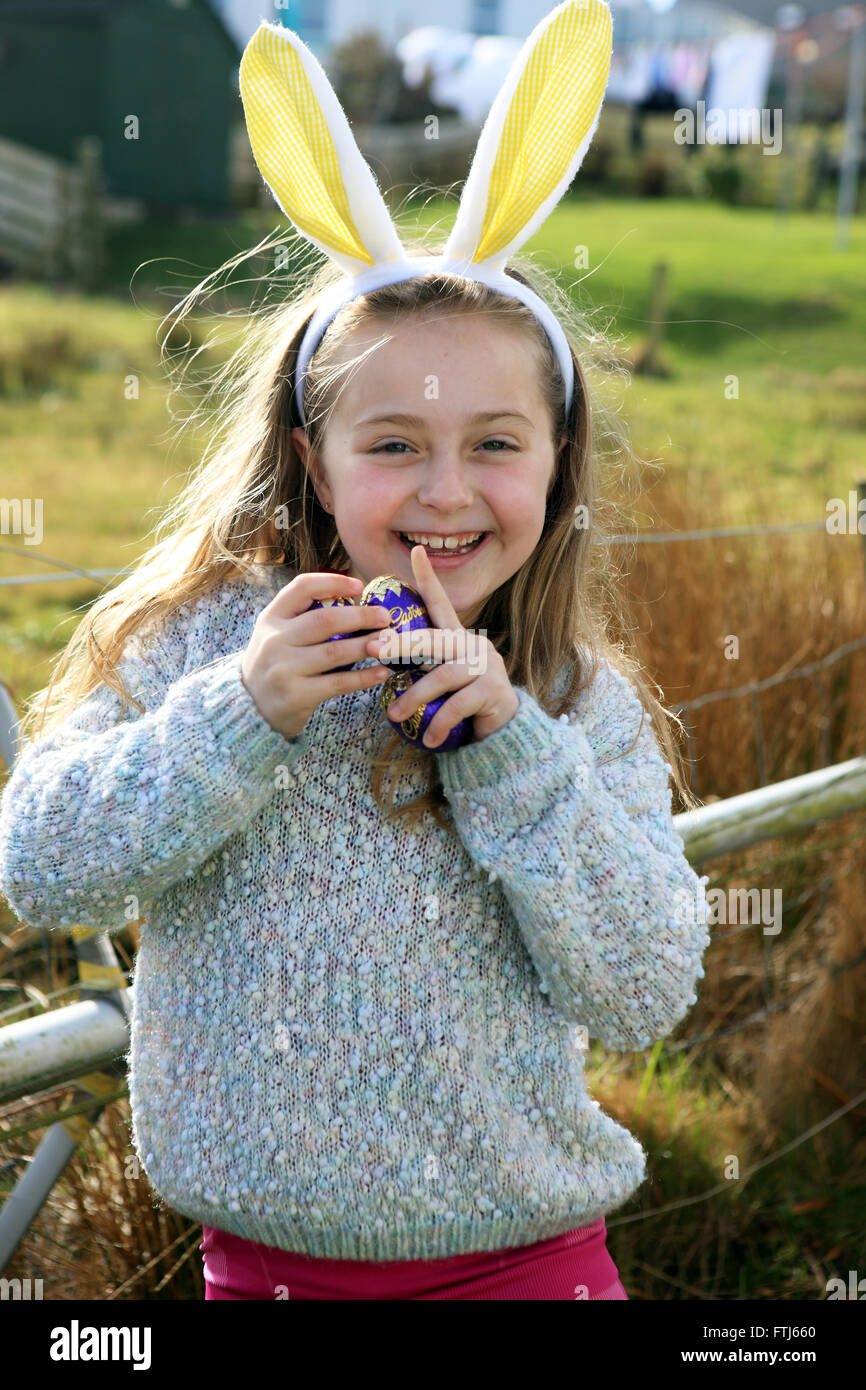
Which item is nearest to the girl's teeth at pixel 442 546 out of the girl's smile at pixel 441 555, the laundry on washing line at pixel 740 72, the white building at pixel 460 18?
the girl's smile at pixel 441 555

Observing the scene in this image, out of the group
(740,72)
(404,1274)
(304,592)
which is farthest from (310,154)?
(740,72)

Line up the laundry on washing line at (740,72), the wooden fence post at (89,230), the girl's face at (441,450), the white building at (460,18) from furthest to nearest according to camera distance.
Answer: the white building at (460,18) → the laundry on washing line at (740,72) → the wooden fence post at (89,230) → the girl's face at (441,450)

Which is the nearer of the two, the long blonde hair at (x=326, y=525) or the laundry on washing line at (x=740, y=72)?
the long blonde hair at (x=326, y=525)

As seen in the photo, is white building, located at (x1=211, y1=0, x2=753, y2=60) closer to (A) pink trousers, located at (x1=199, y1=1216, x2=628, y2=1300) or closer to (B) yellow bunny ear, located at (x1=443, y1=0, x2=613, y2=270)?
(B) yellow bunny ear, located at (x1=443, y1=0, x2=613, y2=270)

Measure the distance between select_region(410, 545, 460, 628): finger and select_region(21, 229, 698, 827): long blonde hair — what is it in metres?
0.17

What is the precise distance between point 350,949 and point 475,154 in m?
0.89

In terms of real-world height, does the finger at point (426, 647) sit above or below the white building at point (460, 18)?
below

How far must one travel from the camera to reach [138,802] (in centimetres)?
140

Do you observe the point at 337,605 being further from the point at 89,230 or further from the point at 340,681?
the point at 89,230

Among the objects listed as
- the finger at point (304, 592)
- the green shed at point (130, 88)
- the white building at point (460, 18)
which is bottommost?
the finger at point (304, 592)

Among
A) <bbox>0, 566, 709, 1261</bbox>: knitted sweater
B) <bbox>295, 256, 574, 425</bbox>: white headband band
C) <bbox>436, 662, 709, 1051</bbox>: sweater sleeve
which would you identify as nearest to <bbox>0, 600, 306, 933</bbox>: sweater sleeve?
<bbox>0, 566, 709, 1261</bbox>: knitted sweater

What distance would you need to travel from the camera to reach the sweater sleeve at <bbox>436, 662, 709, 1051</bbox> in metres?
1.42

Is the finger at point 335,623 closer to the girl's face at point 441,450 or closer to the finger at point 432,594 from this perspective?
the finger at point 432,594

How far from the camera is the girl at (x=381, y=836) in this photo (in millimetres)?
1411
